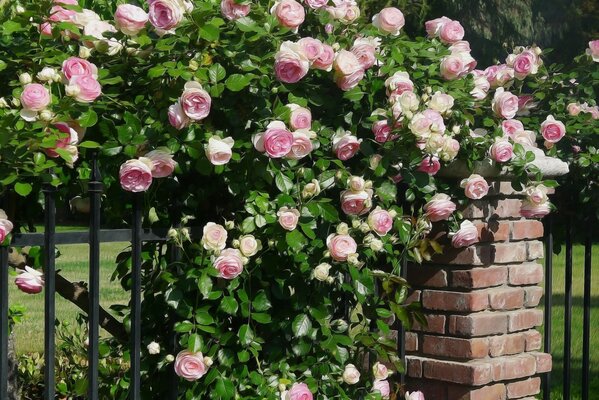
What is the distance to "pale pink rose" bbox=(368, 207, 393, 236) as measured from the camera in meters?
2.94

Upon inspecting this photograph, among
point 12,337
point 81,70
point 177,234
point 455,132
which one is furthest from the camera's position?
point 12,337

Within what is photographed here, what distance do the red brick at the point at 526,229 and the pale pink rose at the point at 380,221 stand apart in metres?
0.84

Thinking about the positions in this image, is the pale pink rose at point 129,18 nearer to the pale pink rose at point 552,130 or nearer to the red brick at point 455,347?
the red brick at point 455,347

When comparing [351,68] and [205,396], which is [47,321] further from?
[351,68]

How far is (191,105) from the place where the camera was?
2594mm

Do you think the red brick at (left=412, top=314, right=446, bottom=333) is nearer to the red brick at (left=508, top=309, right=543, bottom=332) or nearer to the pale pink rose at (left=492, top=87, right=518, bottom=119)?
the red brick at (left=508, top=309, right=543, bottom=332)

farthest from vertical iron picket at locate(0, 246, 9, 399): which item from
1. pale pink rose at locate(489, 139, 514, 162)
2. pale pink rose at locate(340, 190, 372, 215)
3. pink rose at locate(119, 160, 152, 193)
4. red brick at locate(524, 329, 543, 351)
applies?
red brick at locate(524, 329, 543, 351)

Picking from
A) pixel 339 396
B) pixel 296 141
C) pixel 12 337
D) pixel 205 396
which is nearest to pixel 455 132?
pixel 296 141

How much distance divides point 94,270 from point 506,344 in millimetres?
1650

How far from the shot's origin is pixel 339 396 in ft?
10.0

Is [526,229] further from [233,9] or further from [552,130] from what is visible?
[233,9]

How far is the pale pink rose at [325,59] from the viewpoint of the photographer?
2818 millimetres

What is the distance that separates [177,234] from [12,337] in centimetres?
178

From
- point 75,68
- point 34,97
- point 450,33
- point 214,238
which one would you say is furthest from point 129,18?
point 450,33
